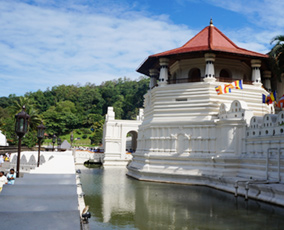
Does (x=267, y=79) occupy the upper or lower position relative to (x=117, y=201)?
upper

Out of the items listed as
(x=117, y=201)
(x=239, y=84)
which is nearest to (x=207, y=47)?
(x=239, y=84)

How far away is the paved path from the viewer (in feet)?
15.1

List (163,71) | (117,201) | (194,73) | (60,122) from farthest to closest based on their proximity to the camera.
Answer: (60,122)
(194,73)
(163,71)
(117,201)

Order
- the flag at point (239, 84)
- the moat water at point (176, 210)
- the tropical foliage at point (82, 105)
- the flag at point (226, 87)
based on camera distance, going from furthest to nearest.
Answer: the tropical foliage at point (82, 105), the flag at point (226, 87), the flag at point (239, 84), the moat water at point (176, 210)

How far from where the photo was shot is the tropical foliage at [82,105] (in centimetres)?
8981

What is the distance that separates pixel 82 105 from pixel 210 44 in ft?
302

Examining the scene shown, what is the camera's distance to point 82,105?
114 metres

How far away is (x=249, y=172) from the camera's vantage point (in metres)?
20.5

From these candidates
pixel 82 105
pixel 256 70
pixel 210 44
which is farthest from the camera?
pixel 82 105

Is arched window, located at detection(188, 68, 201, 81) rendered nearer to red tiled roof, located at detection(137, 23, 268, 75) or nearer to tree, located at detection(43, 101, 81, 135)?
red tiled roof, located at detection(137, 23, 268, 75)

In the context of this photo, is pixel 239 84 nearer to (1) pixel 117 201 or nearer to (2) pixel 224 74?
(2) pixel 224 74

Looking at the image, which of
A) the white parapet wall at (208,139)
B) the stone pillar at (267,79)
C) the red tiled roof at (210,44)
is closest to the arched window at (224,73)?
the red tiled roof at (210,44)

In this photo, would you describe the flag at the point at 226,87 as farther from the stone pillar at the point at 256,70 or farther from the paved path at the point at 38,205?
the paved path at the point at 38,205

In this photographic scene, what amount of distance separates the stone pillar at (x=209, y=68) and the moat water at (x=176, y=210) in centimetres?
896
